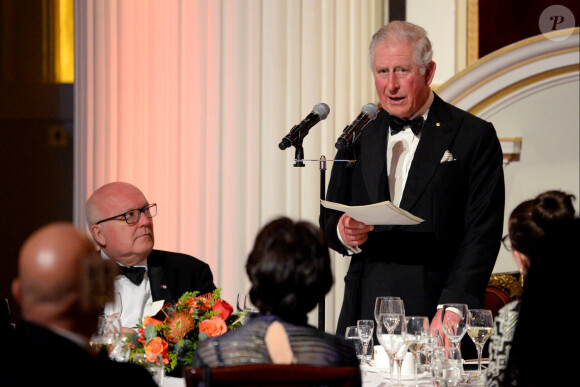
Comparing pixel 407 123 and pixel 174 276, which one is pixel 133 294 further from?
pixel 407 123

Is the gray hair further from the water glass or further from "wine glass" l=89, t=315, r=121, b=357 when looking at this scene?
"wine glass" l=89, t=315, r=121, b=357

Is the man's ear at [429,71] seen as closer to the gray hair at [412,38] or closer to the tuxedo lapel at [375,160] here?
the gray hair at [412,38]

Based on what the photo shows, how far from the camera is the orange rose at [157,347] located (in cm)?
260

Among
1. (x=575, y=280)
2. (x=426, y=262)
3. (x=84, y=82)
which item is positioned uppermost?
(x=84, y=82)

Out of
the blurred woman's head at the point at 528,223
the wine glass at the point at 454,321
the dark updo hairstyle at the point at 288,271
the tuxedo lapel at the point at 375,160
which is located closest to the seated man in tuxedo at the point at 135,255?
the tuxedo lapel at the point at 375,160

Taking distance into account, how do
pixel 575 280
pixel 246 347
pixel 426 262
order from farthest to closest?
pixel 426 262
pixel 246 347
pixel 575 280

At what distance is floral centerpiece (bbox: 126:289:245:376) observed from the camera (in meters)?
2.65

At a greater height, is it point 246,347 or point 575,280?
point 575,280

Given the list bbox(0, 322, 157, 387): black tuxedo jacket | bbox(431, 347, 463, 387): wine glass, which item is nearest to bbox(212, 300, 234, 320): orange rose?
bbox(431, 347, 463, 387): wine glass

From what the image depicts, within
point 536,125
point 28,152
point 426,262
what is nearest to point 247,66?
point 536,125

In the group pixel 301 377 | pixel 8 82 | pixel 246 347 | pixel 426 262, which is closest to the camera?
pixel 301 377

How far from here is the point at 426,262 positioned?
3.47 m

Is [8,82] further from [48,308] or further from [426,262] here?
[48,308]

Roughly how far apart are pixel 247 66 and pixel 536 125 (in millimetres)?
1749
